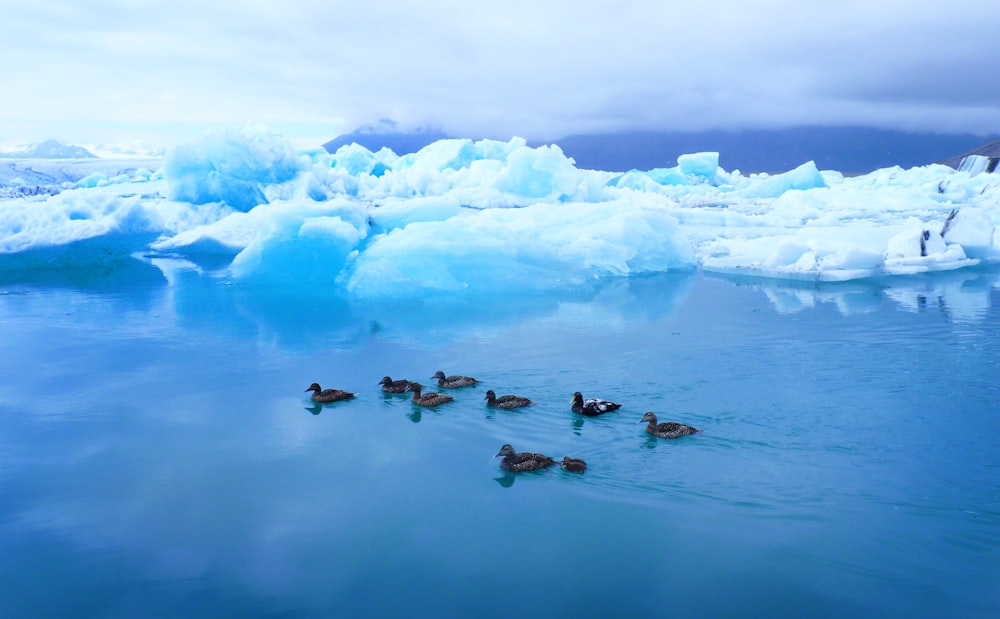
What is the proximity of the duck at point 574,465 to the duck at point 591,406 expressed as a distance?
0.98m

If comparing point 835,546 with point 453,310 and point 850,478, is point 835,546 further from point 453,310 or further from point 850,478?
point 453,310

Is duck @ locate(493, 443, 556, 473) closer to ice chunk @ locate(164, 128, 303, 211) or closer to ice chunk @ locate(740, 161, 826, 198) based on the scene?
ice chunk @ locate(164, 128, 303, 211)

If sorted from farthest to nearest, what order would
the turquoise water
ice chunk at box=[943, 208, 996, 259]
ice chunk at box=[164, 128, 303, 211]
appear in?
ice chunk at box=[164, 128, 303, 211] → ice chunk at box=[943, 208, 996, 259] → the turquoise water

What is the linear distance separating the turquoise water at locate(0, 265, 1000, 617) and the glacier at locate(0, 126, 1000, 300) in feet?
12.6

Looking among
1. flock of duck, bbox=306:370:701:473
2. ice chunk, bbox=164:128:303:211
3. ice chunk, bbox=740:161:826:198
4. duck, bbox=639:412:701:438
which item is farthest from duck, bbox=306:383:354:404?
ice chunk, bbox=740:161:826:198

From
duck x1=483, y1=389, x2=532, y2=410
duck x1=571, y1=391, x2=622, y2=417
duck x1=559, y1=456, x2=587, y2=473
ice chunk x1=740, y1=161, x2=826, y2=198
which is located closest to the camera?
duck x1=559, y1=456, x2=587, y2=473

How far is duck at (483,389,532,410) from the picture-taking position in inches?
250

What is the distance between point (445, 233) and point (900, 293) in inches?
289

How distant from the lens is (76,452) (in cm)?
571

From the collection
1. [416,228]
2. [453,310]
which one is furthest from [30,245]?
[453,310]

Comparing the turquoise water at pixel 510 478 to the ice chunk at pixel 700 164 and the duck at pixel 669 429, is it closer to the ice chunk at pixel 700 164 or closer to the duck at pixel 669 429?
the duck at pixel 669 429

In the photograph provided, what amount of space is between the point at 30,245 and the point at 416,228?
867 centimetres

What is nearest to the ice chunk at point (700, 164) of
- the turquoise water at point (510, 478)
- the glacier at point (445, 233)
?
the glacier at point (445, 233)

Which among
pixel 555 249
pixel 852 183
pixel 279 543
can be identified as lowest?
pixel 279 543
